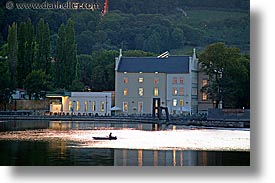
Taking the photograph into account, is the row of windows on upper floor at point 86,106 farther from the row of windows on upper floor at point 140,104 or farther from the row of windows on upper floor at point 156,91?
the row of windows on upper floor at point 156,91

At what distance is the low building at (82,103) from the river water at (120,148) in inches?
140

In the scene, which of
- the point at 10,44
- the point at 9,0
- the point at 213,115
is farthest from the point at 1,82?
the point at 9,0

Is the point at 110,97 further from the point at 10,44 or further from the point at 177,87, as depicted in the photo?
the point at 10,44

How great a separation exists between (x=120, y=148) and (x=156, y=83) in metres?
13.1

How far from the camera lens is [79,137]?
17453 mm

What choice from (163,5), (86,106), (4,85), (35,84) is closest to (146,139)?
(163,5)

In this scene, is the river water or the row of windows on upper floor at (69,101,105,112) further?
the row of windows on upper floor at (69,101,105,112)

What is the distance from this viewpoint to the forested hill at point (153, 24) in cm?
1651

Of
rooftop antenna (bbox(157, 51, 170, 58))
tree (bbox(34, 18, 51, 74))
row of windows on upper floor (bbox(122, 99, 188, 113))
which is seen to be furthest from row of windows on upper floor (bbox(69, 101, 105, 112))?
rooftop antenna (bbox(157, 51, 170, 58))

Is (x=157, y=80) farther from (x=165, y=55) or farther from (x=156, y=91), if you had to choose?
(x=165, y=55)

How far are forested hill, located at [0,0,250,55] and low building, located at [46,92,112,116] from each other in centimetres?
222

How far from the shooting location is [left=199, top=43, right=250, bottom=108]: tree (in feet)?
81.0

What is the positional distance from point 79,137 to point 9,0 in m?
4.81

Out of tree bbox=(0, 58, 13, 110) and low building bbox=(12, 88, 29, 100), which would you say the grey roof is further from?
tree bbox=(0, 58, 13, 110)
